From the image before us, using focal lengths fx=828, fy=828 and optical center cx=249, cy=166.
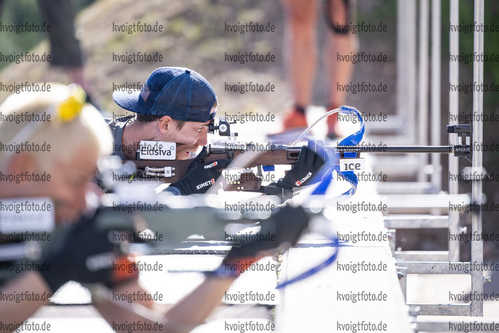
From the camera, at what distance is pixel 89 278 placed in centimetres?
221

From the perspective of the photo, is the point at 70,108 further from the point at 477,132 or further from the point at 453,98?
the point at 453,98

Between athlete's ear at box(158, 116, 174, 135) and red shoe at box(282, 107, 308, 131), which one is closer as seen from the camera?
athlete's ear at box(158, 116, 174, 135)

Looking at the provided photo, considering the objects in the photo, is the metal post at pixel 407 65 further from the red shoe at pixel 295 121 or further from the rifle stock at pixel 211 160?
the rifle stock at pixel 211 160

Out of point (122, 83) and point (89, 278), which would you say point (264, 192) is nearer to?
point (89, 278)

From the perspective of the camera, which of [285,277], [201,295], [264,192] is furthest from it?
[264,192]

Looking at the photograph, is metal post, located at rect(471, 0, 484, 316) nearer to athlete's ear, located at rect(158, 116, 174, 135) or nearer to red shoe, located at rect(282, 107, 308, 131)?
athlete's ear, located at rect(158, 116, 174, 135)

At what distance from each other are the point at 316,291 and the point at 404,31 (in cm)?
565

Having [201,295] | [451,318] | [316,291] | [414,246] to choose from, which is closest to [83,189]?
[201,295]

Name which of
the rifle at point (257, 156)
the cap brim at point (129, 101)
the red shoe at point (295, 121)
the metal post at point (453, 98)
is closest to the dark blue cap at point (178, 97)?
the cap brim at point (129, 101)

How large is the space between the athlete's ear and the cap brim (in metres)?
0.10

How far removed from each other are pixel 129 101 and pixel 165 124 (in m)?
0.25

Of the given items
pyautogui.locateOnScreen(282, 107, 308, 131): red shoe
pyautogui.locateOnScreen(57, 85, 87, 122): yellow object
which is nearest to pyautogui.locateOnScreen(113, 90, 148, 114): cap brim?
pyautogui.locateOnScreen(282, 107, 308, 131): red shoe

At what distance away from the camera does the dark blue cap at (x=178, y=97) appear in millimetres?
3797

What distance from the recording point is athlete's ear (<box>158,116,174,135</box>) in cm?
382
